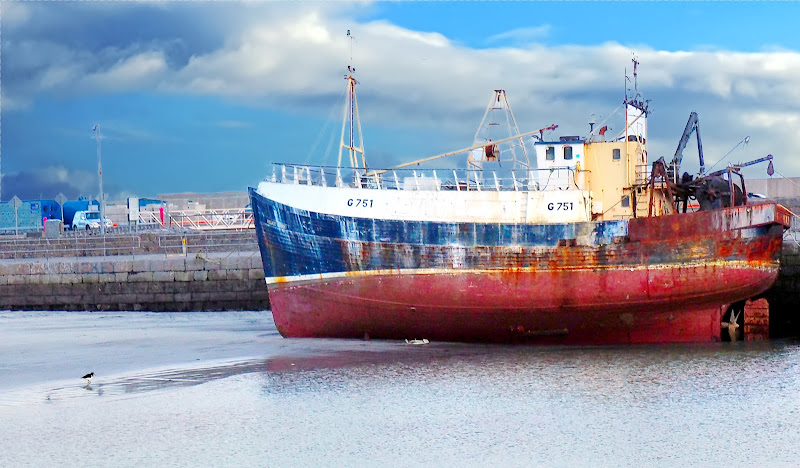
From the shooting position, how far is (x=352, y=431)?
12016 millimetres

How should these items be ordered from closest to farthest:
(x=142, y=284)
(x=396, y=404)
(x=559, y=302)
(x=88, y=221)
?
(x=396, y=404)
(x=559, y=302)
(x=142, y=284)
(x=88, y=221)

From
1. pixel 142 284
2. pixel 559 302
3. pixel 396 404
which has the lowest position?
pixel 396 404

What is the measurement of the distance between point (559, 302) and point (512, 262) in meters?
1.27

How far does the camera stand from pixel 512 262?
19562 millimetres

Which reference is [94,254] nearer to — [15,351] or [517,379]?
[15,351]

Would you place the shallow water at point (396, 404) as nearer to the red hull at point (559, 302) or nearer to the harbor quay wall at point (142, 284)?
the red hull at point (559, 302)

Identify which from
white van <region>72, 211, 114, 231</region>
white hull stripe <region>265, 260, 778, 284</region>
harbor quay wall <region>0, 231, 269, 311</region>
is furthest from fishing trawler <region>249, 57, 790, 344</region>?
white van <region>72, 211, 114, 231</region>

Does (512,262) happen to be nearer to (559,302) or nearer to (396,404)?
(559,302)

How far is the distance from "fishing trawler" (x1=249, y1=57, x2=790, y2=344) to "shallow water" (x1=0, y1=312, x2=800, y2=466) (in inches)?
31.0

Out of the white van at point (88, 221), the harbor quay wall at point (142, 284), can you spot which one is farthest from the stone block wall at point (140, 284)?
the white van at point (88, 221)

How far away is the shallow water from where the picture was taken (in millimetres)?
10992

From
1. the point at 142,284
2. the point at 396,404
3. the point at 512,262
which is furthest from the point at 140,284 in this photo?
the point at 396,404

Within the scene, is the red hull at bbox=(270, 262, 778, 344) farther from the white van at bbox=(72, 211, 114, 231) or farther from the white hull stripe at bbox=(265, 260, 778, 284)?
the white van at bbox=(72, 211, 114, 231)

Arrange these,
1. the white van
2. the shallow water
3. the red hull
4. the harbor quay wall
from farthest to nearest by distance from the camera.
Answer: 1. the white van
2. the harbor quay wall
3. the red hull
4. the shallow water
